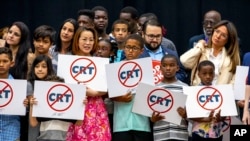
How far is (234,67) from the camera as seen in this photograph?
6.60m

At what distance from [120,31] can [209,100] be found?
146 cm

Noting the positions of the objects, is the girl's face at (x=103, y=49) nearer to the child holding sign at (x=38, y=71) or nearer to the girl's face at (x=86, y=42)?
the girl's face at (x=86, y=42)

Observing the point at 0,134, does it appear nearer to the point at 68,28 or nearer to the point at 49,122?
the point at 49,122

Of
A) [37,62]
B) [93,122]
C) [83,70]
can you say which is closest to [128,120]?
[93,122]

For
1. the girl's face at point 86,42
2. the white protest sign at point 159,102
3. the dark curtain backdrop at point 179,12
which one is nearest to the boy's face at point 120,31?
the girl's face at point 86,42

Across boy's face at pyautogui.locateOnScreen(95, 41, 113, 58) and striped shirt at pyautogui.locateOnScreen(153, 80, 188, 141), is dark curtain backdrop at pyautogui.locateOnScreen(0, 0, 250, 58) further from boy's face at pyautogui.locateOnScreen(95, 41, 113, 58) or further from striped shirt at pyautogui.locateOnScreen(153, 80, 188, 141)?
striped shirt at pyautogui.locateOnScreen(153, 80, 188, 141)

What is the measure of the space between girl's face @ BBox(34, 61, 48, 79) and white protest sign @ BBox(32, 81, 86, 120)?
0.18m

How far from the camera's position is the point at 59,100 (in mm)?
6023

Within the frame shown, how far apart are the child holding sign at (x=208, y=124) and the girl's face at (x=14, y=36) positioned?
68.9 inches

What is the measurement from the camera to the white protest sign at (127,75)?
6.17m

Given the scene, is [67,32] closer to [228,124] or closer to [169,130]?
[169,130]

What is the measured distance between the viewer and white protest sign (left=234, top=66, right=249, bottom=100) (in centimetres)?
635

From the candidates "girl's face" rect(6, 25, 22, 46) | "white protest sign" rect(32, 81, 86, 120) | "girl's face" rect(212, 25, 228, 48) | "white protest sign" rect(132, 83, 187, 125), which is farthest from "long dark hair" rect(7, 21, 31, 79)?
"girl's face" rect(212, 25, 228, 48)

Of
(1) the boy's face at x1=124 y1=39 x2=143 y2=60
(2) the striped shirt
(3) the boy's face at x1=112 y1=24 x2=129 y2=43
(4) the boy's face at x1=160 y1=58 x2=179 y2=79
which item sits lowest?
(2) the striped shirt
